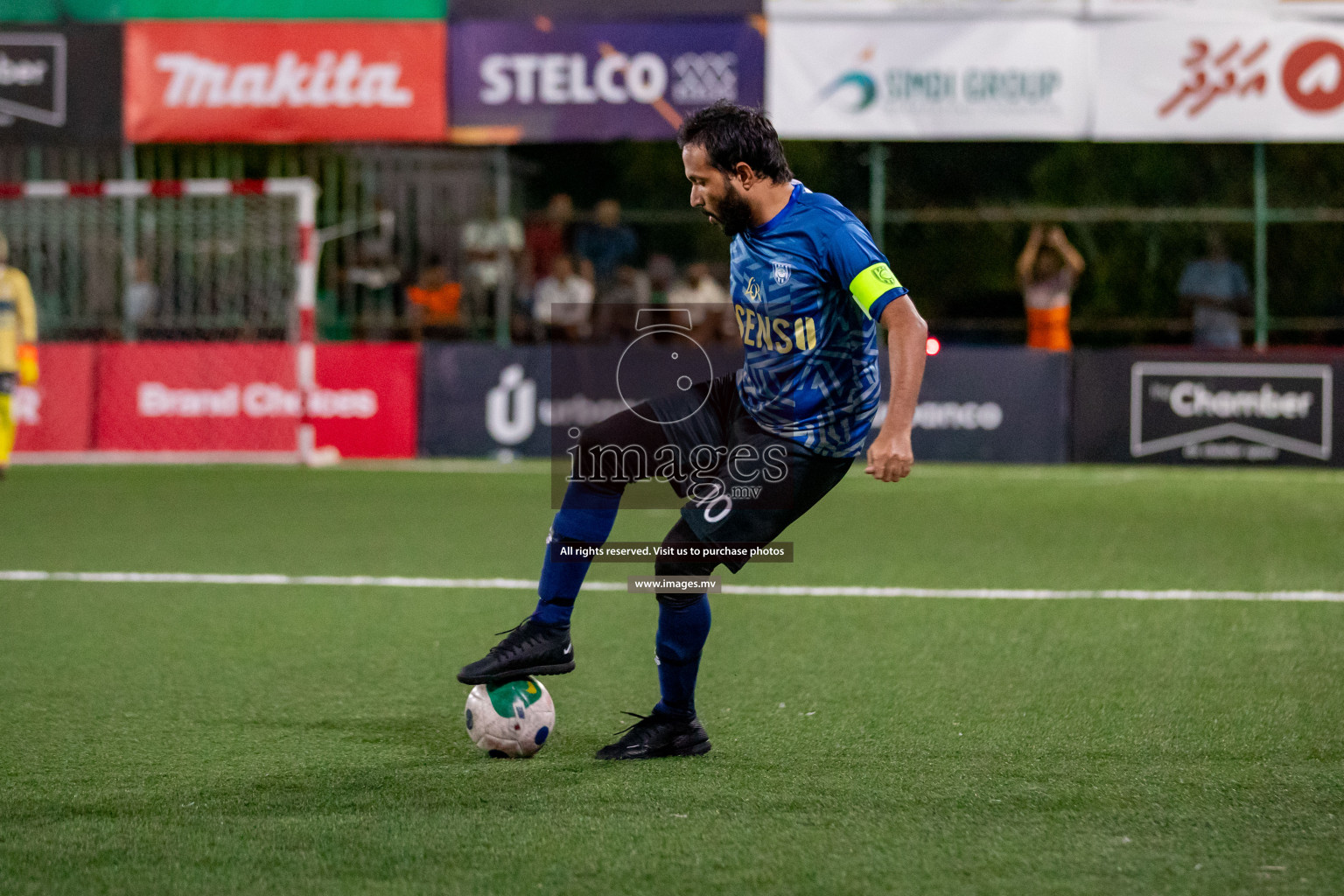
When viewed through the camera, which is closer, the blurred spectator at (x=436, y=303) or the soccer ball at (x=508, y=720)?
the soccer ball at (x=508, y=720)

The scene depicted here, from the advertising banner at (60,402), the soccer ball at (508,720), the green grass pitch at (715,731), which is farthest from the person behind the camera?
the advertising banner at (60,402)

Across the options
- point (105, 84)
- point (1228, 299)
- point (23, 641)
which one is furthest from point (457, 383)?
point (23, 641)

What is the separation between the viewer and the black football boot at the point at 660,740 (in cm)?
461

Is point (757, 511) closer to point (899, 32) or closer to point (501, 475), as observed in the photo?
point (501, 475)

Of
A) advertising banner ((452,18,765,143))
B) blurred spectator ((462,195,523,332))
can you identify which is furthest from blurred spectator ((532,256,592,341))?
advertising banner ((452,18,765,143))

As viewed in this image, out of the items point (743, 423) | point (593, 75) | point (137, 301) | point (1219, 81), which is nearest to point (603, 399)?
point (593, 75)

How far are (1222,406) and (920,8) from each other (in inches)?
190

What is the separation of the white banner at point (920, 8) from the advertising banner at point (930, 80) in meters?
0.10

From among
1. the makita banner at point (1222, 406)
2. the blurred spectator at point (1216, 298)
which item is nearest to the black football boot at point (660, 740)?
the makita banner at point (1222, 406)

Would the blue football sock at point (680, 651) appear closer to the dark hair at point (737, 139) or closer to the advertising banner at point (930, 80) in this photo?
the dark hair at point (737, 139)

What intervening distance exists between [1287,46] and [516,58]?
299 inches

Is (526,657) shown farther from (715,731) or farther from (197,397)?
(197,397)

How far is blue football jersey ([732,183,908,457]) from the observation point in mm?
4445

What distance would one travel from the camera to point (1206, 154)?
2112 centimetres
